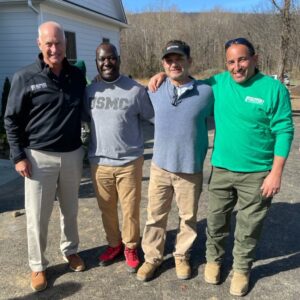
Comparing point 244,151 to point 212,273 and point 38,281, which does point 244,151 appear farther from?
point 38,281

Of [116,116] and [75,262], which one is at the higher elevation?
[116,116]

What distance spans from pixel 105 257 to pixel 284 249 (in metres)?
1.79

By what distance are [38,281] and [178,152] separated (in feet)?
5.24

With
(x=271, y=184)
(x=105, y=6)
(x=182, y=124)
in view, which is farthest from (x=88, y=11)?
(x=271, y=184)

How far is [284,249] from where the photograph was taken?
3.84m

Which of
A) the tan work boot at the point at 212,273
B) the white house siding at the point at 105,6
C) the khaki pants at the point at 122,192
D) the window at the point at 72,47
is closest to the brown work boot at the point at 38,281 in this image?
the khaki pants at the point at 122,192

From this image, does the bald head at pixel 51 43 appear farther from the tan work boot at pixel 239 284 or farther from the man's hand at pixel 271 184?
the tan work boot at pixel 239 284

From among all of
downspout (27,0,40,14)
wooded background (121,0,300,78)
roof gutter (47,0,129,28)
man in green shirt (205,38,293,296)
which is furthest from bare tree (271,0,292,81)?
wooded background (121,0,300,78)

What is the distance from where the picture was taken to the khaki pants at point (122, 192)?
325 centimetres

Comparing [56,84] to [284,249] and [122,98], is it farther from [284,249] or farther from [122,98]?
[284,249]

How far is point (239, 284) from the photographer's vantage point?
3.09 metres

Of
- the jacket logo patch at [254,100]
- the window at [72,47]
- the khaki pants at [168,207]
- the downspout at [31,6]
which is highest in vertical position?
the downspout at [31,6]

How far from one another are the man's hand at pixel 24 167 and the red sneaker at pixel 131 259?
1151 millimetres

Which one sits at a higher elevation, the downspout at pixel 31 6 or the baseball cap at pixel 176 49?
the downspout at pixel 31 6
